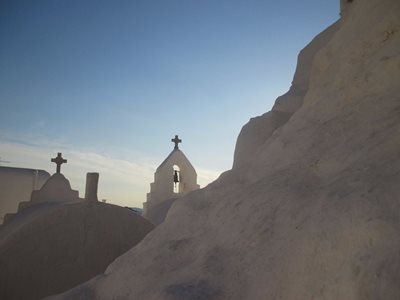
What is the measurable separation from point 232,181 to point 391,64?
1.79 metres

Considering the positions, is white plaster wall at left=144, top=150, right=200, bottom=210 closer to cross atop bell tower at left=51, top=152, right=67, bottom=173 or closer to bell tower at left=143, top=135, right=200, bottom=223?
bell tower at left=143, top=135, right=200, bottom=223

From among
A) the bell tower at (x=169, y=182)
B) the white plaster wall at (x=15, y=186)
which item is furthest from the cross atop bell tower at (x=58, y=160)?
the white plaster wall at (x=15, y=186)

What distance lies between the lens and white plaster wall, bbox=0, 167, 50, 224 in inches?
852

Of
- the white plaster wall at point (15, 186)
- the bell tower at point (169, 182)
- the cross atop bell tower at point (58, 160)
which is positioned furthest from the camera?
the white plaster wall at point (15, 186)

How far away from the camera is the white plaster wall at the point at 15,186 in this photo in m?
21.6

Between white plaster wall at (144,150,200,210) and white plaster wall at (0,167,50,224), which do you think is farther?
white plaster wall at (0,167,50,224)

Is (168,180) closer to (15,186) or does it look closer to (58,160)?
(58,160)

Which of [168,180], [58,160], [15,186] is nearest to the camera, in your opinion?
[58,160]

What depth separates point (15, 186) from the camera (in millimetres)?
22250

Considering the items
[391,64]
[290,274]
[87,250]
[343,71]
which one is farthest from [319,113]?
[87,250]

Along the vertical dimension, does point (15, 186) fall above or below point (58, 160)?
above

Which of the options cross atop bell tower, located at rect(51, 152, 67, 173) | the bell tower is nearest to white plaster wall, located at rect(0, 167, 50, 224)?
the bell tower

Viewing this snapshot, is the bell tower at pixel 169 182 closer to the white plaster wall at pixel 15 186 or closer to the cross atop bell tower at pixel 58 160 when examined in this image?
the cross atop bell tower at pixel 58 160

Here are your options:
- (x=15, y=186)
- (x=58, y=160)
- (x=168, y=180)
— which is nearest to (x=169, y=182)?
(x=168, y=180)
